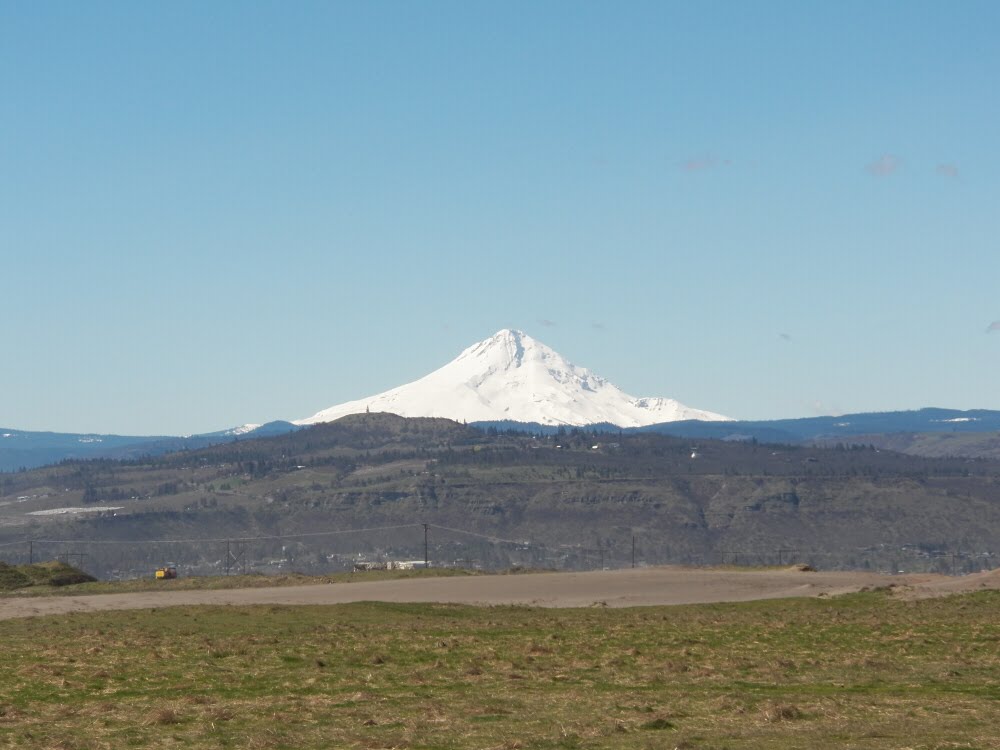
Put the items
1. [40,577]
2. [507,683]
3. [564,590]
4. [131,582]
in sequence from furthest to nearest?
[131,582] < [40,577] < [564,590] < [507,683]

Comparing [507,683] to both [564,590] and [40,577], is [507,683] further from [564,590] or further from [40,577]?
[40,577]

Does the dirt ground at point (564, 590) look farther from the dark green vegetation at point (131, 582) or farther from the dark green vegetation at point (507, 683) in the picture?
the dark green vegetation at point (507, 683)

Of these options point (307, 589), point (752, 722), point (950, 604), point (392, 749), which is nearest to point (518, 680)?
point (752, 722)

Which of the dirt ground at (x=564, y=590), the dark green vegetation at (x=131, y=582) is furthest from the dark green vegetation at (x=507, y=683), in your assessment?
the dark green vegetation at (x=131, y=582)

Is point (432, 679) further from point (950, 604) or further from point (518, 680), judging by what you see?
point (950, 604)

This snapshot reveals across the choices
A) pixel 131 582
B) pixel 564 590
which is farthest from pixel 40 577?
pixel 564 590

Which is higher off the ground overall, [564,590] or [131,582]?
[131,582]

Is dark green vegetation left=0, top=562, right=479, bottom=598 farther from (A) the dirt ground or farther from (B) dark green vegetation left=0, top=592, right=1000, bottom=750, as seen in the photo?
(B) dark green vegetation left=0, top=592, right=1000, bottom=750

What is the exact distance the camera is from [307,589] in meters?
82.2

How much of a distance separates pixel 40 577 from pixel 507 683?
197 feet

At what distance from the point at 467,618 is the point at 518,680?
27.5m

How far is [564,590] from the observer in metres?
81.7

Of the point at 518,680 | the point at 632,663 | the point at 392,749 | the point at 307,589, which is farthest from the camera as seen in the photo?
the point at 307,589

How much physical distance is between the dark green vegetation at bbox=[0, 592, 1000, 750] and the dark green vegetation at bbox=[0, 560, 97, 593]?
2706 cm
